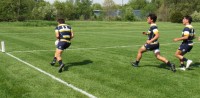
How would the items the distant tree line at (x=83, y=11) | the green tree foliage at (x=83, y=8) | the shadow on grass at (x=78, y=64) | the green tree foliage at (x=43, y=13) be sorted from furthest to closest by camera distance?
1. the green tree foliage at (x=83, y=8)
2. the green tree foliage at (x=43, y=13)
3. the distant tree line at (x=83, y=11)
4. the shadow on grass at (x=78, y=64)

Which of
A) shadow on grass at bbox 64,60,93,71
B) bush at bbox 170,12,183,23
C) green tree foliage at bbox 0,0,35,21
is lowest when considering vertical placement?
shadow on grass at bbox 64,60,93,71

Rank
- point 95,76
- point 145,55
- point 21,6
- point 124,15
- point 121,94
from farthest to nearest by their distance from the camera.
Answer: point 124,15
point 21,6
point 145,55
point 95,76
point 121,94

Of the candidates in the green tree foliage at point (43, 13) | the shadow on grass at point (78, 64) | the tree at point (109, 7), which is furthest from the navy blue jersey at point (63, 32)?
the tree at point (109, 7)

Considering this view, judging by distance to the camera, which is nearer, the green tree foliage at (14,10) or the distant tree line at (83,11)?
the green tree foliage at (14,10)

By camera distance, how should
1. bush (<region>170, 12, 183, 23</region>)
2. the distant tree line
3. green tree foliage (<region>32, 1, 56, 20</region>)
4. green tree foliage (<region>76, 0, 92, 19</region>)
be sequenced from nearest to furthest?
1. the distant tree line
2. bush (<region>170, 12, 183, 23</region>)
3. green tree foliage (<region>32, 1, 56, 20</region>)
4. green tree foliage (<region>76, 0, 92, 19</region>)

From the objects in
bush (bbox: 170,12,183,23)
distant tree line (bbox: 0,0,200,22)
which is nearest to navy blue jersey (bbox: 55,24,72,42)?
distant tree line (bbox: 0,0,200,22)

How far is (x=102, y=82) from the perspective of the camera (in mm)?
9375

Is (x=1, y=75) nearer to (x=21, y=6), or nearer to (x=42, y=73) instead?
(x=42, y=73)

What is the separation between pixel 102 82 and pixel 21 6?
5645 centimetres

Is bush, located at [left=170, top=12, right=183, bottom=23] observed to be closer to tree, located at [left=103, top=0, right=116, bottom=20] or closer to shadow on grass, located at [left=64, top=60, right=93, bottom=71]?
tree, located at [left=103, top=0, right=116, bottom=20]

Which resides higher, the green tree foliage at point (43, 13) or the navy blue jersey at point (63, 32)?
the green tree foliage at point (43, 13)

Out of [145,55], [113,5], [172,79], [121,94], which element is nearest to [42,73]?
[121,94]

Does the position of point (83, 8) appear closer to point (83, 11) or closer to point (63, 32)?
point (83, 11)

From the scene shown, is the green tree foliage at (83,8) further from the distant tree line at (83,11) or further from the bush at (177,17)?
the bush at (177,17)
